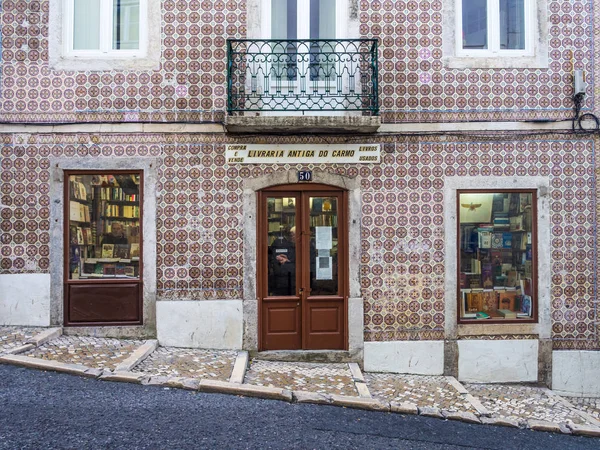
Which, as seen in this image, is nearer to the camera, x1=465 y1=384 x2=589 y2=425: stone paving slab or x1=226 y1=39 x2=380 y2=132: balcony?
x1=465 y1=384 x2=589 y2=425: stone paving slab

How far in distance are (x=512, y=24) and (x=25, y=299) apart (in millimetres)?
7620

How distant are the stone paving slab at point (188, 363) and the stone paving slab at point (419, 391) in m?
1.76

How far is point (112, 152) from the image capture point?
6391 millimetres

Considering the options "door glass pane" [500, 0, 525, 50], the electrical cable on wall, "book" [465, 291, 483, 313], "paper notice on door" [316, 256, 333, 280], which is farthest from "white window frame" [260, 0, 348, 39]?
"book" [465, 291, 483, 313]

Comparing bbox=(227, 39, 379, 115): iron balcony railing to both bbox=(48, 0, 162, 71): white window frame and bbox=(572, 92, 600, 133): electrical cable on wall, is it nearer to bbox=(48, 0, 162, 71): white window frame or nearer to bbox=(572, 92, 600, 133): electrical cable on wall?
bbox=(48, 0, 162, 71): white window frame

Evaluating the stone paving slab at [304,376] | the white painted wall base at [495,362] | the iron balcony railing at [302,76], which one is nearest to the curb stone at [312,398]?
the stone paving slab at [304,376]

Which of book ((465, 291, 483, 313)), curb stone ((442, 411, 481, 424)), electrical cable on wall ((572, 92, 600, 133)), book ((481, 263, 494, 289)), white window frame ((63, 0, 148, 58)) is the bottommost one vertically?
curb stone ((442, 411, 481, 424))

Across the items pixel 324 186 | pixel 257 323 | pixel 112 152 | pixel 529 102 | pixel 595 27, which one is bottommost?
pixel 257 323

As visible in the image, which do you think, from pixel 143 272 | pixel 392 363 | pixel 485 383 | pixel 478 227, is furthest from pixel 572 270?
pixel 143 272

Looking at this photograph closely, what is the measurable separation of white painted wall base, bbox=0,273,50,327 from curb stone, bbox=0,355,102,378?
1.23 meters

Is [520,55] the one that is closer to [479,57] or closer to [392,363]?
[479,57]

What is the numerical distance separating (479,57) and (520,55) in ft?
1.91

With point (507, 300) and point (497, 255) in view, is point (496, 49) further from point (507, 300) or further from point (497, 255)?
point (507, 300)

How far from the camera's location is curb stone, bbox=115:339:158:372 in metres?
5.12
